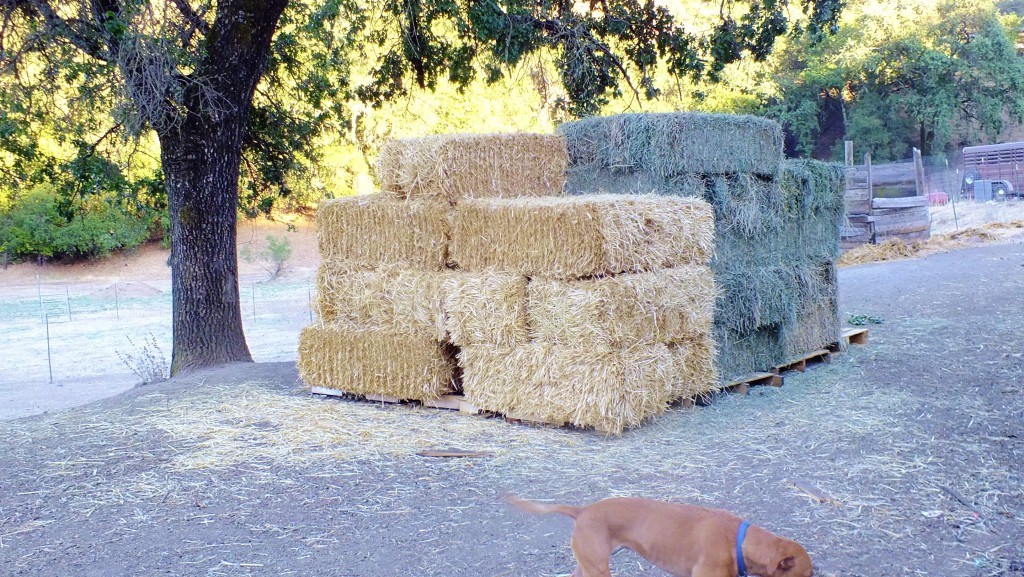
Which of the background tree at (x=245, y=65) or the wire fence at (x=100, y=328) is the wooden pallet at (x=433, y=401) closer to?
the wire fence at (x=100, y=328)

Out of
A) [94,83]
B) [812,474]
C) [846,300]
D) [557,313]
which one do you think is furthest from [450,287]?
[846,300]

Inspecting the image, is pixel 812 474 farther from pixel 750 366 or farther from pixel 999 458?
pixel 750 366

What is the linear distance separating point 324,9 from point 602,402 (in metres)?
7.68

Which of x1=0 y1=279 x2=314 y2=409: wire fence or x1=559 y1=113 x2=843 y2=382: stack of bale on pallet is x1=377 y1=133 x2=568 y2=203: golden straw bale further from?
x1=0 y1=279 x2=314 y2=409: wire fence

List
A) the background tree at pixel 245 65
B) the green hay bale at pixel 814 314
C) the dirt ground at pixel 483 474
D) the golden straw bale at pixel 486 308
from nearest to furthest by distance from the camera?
the dirt ground at pixel 483 474
the golden straw bale at pixel 486 308
the green hay bale at pixel 814 314
the background tree at pixel 245 65

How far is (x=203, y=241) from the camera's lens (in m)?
9.87

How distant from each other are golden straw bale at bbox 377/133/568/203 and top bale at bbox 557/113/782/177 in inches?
15.3

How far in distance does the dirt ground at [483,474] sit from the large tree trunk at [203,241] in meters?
0.78

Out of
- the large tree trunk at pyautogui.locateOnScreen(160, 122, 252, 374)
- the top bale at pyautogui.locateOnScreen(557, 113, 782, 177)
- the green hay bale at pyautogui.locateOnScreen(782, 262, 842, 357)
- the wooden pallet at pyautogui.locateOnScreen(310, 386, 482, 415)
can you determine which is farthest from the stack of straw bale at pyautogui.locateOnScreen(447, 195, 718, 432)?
the large tree trunk at pyautogui.locateOnScreen(160, 122, 252, 374)

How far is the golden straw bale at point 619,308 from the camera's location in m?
6.48

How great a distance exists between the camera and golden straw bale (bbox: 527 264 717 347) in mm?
6484

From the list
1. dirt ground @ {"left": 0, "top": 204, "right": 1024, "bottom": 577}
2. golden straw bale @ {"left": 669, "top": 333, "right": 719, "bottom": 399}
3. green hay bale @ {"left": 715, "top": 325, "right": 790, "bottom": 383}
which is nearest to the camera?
dirt ground @ {"left": 0, "top": 204, "right": 1024, "bottom": 577}

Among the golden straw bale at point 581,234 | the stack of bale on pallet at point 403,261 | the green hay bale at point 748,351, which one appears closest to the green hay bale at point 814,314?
the green hay bale at point 748,351

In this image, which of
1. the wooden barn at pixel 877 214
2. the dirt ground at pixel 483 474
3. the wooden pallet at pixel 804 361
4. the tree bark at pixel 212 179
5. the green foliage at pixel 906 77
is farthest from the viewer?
the green foliage at pixel 906 77
